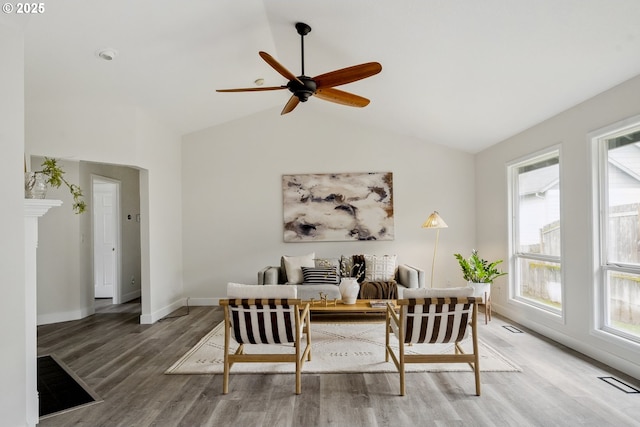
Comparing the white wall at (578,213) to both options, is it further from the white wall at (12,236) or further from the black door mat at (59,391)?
the white wall at (12,236)

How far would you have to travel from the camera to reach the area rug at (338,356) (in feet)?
10.8

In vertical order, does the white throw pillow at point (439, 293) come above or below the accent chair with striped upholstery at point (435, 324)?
above

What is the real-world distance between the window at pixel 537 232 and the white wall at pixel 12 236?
A: 4.96 m

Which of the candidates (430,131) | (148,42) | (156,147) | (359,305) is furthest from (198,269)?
(430,131)

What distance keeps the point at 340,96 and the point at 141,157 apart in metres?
3.15

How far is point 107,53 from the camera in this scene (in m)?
3.51

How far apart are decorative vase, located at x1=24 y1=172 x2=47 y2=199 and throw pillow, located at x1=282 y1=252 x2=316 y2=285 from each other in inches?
134

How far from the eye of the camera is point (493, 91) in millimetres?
3828

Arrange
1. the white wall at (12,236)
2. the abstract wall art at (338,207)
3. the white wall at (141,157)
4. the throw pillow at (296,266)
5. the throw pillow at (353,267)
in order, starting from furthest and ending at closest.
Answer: the abstract wall art at (338,207) < the throw pillow at (353,267) < the throw pillow at (296,266) < the white wall at (141,157) < the white wall at (12,236)

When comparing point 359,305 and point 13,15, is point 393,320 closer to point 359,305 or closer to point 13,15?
point 359,305

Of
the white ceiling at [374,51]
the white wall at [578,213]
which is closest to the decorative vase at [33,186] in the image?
the white ceiling at [374,51]

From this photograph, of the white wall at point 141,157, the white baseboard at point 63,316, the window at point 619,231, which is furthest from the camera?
the white baseboard at point 63,316

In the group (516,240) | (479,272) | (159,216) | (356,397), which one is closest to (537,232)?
(516,240)

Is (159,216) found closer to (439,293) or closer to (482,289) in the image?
(439,293)
